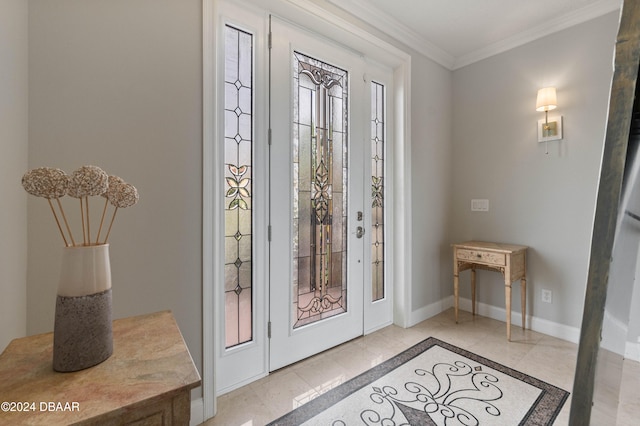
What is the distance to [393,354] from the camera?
222cm

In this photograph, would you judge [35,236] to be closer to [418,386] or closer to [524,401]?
[418,386]

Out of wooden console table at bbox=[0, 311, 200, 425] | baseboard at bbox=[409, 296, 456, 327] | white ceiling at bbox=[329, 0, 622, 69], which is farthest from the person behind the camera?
baseboard at bbox=[409, 296, 456, 327]

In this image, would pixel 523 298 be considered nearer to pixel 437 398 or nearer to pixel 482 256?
pixel 482 256

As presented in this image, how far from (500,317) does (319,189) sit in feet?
7.42

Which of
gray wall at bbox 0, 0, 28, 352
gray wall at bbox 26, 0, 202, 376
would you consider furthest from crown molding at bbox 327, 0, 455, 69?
gray wall at bbox 0, 0, 28, 352

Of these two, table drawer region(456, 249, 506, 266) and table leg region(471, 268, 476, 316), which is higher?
table drawer region(456, 249, 506, 266)

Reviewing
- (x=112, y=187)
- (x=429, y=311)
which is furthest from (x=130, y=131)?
(x=429, y=311)

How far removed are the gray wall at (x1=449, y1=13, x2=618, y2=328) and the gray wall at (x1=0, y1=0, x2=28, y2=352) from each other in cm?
339

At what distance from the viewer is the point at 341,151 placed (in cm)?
236

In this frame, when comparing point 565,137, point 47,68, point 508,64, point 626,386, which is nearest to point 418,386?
point 626,386

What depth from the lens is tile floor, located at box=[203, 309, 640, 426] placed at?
61.7 inches

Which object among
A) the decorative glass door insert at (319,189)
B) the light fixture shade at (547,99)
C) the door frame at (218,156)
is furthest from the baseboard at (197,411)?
the light fixture shade at (547,99)

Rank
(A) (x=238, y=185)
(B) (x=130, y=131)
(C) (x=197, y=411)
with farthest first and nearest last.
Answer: (A) (x=238, y=185)
(C) (x=197, y=411)
(B) (x=130, y=131)

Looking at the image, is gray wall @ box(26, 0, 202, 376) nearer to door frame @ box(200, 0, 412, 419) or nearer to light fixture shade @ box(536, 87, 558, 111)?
door frame @ box(200, 0, 412, 419)
